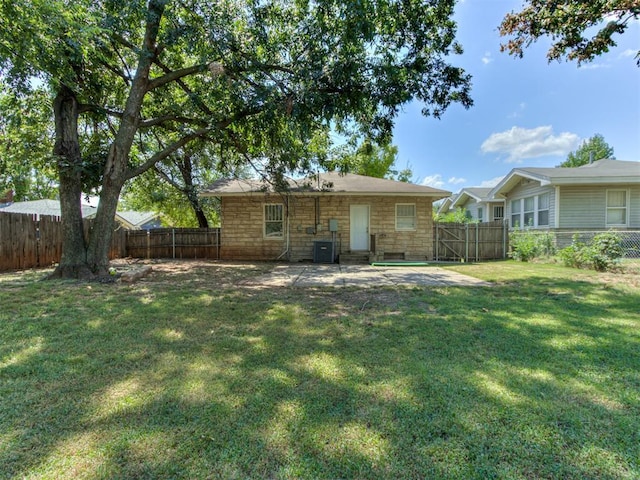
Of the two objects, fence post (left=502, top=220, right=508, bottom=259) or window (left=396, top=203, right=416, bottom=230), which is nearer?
window (left=396, top=203, right=416, bottom=230)

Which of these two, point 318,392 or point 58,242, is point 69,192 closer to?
point 58,242

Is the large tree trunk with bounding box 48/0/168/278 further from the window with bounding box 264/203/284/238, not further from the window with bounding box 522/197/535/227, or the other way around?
the window with bounding box 522/197/535/227

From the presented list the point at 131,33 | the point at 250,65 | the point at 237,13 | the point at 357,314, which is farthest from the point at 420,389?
the point at 131,33

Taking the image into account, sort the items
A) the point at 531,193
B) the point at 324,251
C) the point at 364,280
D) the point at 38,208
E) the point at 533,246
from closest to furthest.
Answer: the point at 364,280 → the point at 533,246 → the point at 324,251 → the point at 531,193 → the point at 38,208

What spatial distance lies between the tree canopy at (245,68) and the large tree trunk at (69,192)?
0.07 feet

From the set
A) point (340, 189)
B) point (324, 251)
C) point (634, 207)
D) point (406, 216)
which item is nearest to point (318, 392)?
point (324, 251)

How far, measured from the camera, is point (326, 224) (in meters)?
12.4

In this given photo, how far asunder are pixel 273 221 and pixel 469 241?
8.07 m

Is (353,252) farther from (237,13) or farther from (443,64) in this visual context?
(237,13)

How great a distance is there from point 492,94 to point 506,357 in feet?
60.9

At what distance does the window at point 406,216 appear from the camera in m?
12.5

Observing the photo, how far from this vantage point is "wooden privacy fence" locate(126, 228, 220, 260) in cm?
1395

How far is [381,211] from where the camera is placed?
490 inches

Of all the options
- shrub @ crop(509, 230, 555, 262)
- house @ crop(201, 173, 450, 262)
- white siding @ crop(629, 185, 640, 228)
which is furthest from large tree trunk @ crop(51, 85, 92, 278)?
white siding @ crop(629, 185, 640, 228)
